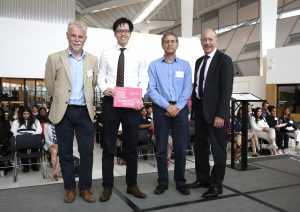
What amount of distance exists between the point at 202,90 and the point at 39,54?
195 inches

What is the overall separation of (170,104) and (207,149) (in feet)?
2.50

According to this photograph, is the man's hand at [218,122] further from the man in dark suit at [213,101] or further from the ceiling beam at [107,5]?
the ceiling beam at [107,5]

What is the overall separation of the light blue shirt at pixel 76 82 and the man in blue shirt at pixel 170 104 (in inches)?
28.9

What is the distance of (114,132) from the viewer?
295 cm

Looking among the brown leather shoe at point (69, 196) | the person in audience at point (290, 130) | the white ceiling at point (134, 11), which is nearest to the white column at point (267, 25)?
the person in audience at point (290, 130)

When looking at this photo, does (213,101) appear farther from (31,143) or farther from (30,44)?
(30,44)

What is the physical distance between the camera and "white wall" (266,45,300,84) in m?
10.1

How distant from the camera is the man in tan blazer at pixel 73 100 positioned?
2.83m

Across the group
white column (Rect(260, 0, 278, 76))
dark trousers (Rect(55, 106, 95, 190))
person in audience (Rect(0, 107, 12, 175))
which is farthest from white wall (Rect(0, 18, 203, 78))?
white column (Rect(260, 0, 278, 76))

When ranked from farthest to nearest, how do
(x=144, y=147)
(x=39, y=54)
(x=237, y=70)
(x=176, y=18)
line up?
(x=176, y=18), (x=237, y=70), (x=39, y=54), (x=144, y=147)

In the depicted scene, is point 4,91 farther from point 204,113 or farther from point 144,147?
point 204,113

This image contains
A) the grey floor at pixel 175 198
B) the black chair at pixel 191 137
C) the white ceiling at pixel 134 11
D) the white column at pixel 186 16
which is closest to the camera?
the grey floor at pixel 175 198

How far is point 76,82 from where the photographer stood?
9.52ft

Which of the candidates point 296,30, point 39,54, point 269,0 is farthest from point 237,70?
point 39,54
